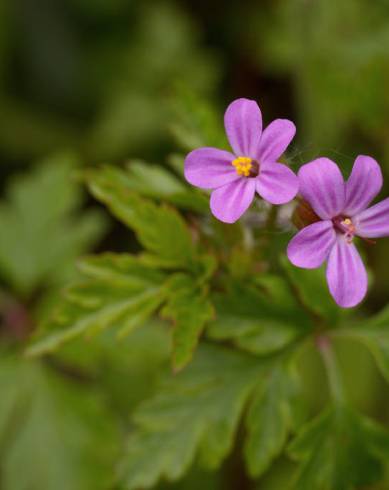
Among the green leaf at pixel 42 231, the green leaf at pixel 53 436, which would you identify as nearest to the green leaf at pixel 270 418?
Answer: the green leaf at pixel 53 436

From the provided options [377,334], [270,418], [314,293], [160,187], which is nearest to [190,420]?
[270,418]

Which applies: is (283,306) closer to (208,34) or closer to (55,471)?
(55,471)

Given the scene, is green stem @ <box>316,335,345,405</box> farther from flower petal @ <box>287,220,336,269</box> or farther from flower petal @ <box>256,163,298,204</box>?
flower petal @ <box>256,163,298,204</box>

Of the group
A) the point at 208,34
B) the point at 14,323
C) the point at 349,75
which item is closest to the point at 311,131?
the point at 349,75

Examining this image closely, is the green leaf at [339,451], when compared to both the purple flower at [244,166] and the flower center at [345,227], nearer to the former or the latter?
the flower center at [345,227]

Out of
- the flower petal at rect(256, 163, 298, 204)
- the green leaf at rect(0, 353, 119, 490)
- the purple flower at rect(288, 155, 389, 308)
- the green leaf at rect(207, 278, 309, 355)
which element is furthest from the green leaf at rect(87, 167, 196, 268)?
the green leaf at rect(0, 353, 119, 490)

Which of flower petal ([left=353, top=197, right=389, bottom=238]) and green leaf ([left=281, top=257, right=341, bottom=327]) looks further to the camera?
green leaf ([left=281, top=257, right=341, bottom=327])

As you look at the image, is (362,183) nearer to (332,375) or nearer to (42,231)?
(332,375)
